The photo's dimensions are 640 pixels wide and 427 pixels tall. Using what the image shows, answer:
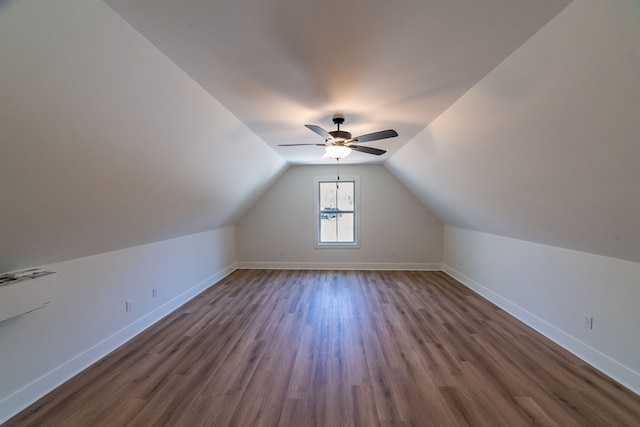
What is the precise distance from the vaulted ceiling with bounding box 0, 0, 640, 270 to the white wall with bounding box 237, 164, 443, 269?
117 inches

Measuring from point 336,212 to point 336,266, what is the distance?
4.11 ft

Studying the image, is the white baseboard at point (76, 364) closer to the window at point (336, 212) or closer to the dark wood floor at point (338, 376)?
the dark wood floor at point (338, 376)

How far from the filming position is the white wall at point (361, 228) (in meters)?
5.95

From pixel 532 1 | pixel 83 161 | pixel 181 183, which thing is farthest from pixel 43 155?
pixel 532 1

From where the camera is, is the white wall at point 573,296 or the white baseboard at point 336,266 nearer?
the white wall at point 573,296

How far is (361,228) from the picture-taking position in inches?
237

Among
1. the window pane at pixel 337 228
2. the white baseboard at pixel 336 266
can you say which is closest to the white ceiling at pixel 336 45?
the window pane at pixel 337 228

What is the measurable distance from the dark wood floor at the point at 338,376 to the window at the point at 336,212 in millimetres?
2565

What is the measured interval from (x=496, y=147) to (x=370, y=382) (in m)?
2.33

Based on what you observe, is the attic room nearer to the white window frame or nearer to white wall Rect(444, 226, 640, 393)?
white wall Rect(444, 226, 640, 393)

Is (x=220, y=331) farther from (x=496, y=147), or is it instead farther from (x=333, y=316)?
(x=496, y=147)

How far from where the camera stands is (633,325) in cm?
216

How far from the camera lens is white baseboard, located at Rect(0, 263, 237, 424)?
75.3 inches

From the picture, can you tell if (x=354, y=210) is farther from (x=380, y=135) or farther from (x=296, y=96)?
(x=296, y=96)
